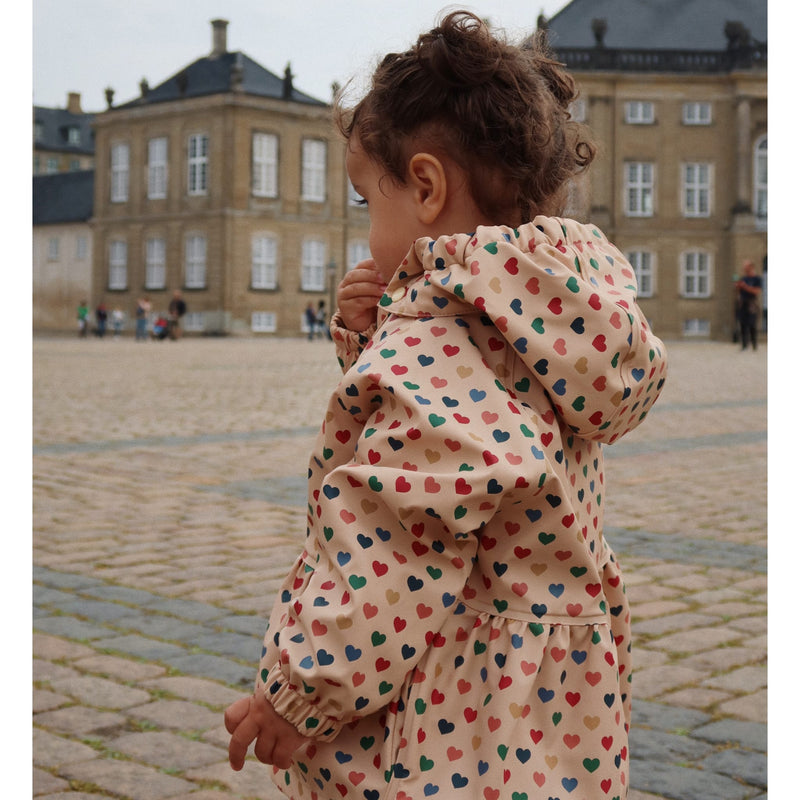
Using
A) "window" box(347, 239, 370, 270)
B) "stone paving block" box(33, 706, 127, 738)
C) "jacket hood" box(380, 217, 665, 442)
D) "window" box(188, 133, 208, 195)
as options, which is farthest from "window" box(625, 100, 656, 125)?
"jacket hood" box(380, 217, 665, 442)

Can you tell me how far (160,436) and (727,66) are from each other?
42.3 metres

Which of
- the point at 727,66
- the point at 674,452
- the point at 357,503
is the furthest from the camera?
the point at 727,66

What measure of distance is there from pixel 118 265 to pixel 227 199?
6888mm

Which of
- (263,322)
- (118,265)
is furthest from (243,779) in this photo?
(118,265)

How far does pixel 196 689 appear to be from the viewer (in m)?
3.26

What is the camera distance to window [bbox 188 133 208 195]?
155ft

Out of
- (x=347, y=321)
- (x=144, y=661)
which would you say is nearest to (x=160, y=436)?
(x=144, y=661)

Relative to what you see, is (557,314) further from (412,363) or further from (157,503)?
(157,503)

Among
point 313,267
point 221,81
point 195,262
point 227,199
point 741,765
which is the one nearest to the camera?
point 741,765

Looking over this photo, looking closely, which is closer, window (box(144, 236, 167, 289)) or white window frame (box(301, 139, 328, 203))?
white window frame (box(301, 139, 328, 203))

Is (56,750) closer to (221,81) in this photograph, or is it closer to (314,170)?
(314,170)

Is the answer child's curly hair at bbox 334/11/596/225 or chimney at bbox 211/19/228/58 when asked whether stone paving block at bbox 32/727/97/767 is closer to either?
child's curly hair at bbox 334/11/596/225

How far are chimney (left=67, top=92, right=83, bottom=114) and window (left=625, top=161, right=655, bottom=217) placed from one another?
47588 mm

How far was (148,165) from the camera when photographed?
4938 cm
